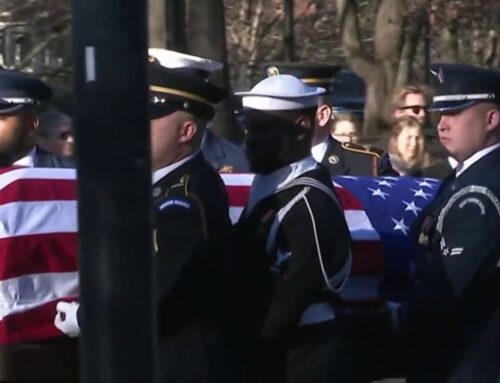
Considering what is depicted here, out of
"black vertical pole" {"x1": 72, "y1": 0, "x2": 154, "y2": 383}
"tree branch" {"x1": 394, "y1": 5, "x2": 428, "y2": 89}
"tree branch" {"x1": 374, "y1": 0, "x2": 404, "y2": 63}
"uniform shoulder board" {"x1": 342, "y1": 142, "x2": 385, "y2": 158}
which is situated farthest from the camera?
"tree branch" {"x1": 394, "y1": 5, "x2": 428, "y2": 89}

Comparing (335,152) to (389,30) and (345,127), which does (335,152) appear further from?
(389,30)

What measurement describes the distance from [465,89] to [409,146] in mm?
2886

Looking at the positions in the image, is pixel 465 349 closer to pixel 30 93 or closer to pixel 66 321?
pixel 66 321

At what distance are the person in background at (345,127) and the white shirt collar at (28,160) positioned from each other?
2893 mm

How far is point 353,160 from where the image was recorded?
A: 755 centimetres

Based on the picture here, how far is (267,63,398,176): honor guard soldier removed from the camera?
24.2 ft

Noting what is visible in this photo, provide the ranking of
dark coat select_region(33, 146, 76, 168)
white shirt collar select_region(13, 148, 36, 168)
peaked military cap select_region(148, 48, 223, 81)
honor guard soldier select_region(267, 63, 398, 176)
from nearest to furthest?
peaked military cap select_region(148, 48, 223, 81), white shirt collar select_region(13, 148, 36, 168), dark coat select_region(33, 146, 76, 168), honor guard soldier select_region(267, 63, 398, 176)

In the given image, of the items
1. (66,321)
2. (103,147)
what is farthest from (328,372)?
(103,147)

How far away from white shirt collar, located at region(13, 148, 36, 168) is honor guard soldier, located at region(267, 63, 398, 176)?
145 centimetres

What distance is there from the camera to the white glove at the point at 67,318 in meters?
4.66

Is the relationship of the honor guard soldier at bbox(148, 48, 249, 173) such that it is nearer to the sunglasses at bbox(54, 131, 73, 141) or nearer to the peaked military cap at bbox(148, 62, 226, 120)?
the peaked military cap at bbox(148, 62, 226, 120)

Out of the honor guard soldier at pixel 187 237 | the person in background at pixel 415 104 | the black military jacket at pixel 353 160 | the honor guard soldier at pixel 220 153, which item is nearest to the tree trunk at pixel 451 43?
the person in background at pixel 415 104

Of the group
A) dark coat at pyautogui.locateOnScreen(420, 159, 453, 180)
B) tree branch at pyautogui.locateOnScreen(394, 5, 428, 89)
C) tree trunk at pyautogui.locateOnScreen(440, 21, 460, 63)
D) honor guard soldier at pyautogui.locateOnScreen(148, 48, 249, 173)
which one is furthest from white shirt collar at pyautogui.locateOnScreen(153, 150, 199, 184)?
tree trunk at pyautogui.locateOnScreen(440, 21, 460, 63)

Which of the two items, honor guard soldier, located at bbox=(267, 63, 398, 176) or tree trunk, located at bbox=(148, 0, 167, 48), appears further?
tree trunk, located at bbox=(148, 0, 167, 48)
